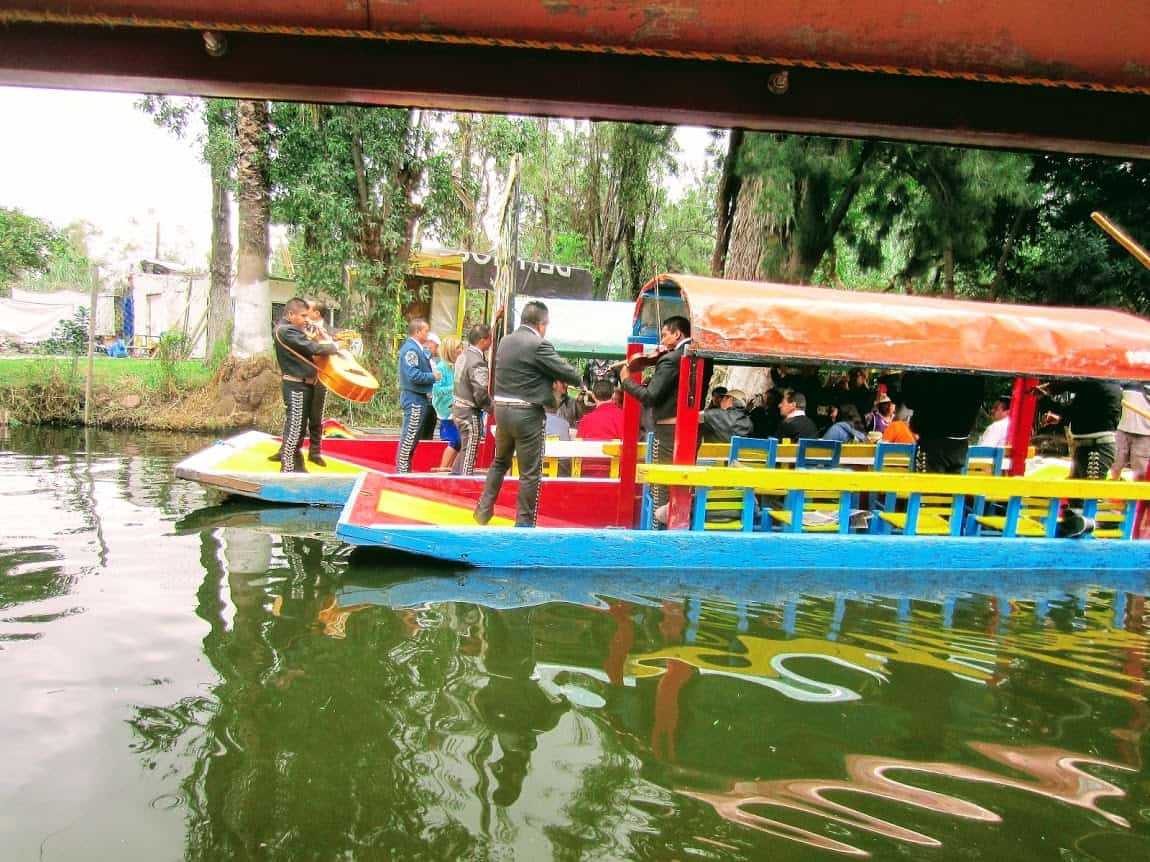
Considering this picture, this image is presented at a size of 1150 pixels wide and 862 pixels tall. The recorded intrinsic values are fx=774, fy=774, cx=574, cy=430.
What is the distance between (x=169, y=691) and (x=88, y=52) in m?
2.56

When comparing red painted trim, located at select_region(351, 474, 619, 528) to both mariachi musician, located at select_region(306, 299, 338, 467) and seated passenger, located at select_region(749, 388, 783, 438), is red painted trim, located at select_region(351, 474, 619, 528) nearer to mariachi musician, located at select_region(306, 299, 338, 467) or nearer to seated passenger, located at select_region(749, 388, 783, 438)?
mariachi musician, located at select_region(306, 299, 338, 467)

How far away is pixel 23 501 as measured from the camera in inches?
276

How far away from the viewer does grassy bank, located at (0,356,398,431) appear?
12.9m

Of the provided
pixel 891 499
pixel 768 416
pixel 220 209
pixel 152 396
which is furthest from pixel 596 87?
pixel 220 209

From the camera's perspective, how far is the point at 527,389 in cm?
540

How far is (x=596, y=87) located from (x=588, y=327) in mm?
9474

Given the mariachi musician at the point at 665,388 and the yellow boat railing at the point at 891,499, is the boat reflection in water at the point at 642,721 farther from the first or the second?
the mariachi musician at the point at 665,388

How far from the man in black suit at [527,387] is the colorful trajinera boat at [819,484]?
1.64ft

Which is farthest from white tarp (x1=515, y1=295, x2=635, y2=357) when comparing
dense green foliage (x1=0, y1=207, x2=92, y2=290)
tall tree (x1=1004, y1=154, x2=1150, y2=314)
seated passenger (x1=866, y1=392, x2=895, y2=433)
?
dense green foliage (x1=0, y1=207, x2=92, y2=290)

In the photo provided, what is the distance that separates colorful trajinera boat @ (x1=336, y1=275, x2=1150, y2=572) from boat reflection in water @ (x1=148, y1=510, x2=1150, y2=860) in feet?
0.94

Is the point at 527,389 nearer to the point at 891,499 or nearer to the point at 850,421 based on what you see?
the point at 891,499

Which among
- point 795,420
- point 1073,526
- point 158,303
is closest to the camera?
point 1073,526

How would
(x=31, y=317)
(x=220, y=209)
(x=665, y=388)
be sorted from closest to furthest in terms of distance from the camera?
(x=665, y=388), (x=220, y=209), (x=31, y=317)

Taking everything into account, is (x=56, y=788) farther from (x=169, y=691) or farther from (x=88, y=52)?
(x=88, y=52)
